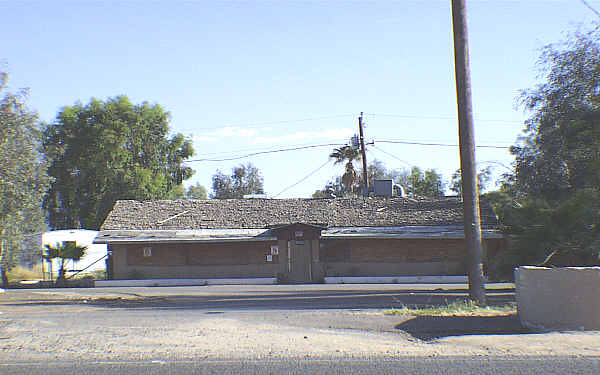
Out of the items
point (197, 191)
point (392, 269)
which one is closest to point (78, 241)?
point (392, 269)

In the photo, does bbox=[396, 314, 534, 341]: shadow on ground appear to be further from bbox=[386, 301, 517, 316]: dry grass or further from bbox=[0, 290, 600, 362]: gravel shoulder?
bbox=[386, 301, 517, 316]: dry grass

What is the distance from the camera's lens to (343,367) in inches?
311

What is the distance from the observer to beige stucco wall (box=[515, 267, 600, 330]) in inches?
394

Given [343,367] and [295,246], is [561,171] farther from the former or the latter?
[343,367]

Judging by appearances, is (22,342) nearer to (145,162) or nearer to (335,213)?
(335,213)

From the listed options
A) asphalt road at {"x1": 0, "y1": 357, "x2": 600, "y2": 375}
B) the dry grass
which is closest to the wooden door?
the dry grass

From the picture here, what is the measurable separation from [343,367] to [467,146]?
8599mm

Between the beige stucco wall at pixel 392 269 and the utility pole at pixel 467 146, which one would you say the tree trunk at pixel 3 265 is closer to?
the beige stucco wall at pixel 392 269

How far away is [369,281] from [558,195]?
993 cm

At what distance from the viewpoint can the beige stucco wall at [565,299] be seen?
32.8 ft

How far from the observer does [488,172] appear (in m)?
58.3

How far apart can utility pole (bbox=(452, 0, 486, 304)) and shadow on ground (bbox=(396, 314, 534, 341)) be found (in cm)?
286

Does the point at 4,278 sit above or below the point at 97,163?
below

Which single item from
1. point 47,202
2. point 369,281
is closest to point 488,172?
point 369,281
